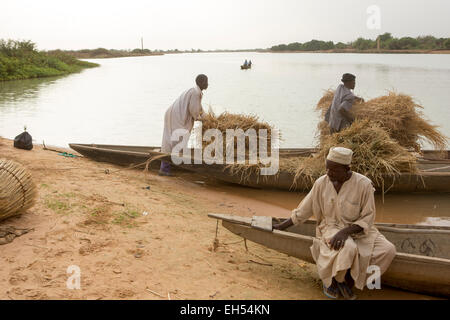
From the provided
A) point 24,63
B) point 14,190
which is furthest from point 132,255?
point 24,63

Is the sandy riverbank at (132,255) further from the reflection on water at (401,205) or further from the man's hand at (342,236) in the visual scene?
the reflection on water at (401,205)

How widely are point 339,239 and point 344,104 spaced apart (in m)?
3.45

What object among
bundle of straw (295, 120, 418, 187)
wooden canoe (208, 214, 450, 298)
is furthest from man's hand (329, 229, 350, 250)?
bundle of straw (295, 120, 418, 187)

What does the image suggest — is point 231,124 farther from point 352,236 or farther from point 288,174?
point 352,236

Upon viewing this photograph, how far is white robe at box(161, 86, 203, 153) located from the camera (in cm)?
605

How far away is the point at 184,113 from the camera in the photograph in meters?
6.17

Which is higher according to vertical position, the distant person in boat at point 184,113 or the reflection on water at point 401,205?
the distant person in boat at point 184,113

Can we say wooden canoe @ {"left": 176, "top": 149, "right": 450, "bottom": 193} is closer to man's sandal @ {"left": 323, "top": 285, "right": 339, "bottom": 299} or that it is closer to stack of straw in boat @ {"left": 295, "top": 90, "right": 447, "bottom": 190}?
stack of straw in boat @ {"left": 295, "top": 90, "right": 447, "bottom": 190}

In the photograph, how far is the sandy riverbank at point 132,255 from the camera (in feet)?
9.44

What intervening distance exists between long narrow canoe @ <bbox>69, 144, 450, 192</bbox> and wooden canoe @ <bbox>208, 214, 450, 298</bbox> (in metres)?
1.88

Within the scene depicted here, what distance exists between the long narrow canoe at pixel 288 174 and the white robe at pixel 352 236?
261 cm

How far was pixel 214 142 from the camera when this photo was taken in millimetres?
6117

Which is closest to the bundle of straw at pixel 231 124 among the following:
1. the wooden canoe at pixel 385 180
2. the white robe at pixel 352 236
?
the wooden canoe at pixel 385 180
